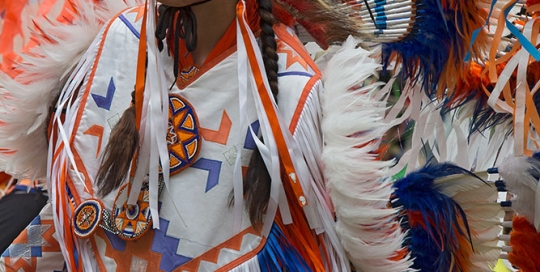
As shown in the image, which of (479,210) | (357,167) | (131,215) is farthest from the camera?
(479,210)

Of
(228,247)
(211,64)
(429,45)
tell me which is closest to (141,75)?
(211,64)

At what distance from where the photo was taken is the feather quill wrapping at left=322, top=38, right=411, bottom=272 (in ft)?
4.98

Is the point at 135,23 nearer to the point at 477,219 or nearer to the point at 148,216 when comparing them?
the point at 148,216

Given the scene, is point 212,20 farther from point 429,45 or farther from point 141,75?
point 429,45

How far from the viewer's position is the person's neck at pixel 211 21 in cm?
167

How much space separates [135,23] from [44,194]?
2.60 feet

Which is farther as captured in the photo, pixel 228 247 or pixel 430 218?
pixel 430 218

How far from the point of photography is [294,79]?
5.26 feet

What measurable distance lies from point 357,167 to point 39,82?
0.70 meters

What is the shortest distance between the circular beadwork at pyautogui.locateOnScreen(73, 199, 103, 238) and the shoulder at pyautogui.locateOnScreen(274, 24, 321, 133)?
15.7 inches

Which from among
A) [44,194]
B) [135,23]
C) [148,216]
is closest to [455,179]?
[148,216]

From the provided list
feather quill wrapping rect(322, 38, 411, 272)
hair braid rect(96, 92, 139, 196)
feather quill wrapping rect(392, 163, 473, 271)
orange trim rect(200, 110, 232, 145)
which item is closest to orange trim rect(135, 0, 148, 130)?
hair braid rect(96, 92, 139, 196)

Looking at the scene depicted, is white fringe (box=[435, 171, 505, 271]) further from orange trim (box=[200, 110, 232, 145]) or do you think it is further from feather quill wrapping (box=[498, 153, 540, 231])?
orange trim (box=[200, 110, 232, 145])

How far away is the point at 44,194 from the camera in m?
2.37
